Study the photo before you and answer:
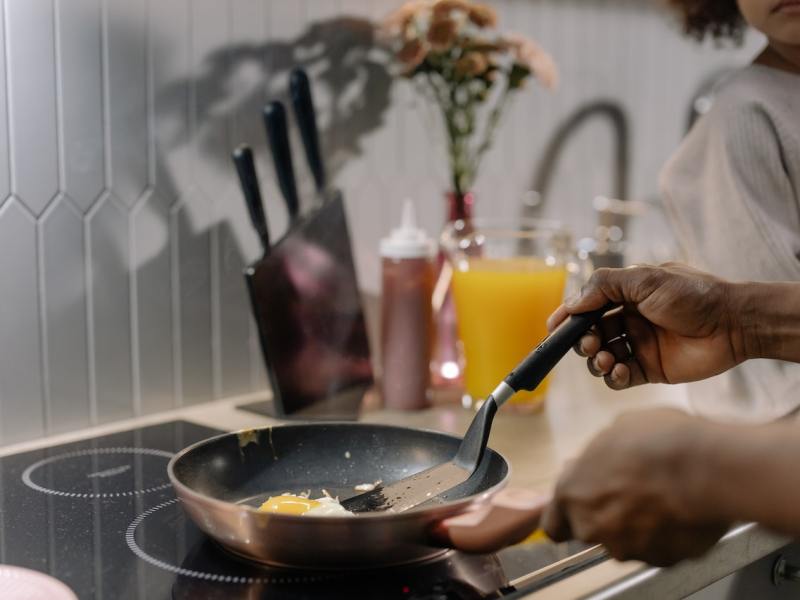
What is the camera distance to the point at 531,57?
4.85 feet

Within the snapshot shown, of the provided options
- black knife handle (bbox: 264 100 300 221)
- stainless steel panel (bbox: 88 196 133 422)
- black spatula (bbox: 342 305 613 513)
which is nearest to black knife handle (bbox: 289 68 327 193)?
black knife handle (bbox: 264 100 300 221)

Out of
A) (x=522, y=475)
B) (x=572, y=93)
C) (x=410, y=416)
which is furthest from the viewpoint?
(x=572, y=93)

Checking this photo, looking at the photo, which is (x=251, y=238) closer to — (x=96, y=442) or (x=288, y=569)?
(x=96, y=442)

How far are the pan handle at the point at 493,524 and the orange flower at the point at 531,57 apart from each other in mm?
837

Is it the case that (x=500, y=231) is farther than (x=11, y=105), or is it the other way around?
(x=500, y=231)

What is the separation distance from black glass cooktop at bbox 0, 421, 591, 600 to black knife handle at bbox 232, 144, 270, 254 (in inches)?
12.6

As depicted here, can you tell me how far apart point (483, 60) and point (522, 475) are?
642 mm

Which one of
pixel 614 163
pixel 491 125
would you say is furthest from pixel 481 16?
pixel 614 163

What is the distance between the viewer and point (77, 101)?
1.11 metres

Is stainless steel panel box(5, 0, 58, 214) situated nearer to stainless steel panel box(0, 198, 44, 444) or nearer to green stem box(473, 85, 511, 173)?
stainless steel panel box(0, 198, 44, 444)

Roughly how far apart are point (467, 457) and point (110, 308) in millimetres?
503

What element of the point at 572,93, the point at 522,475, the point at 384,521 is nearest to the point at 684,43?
the point at 572,93

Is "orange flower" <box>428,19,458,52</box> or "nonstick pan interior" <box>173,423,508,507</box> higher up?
"orange flower" <box>428,19,458,52</box>

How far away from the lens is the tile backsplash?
109 centimetres
